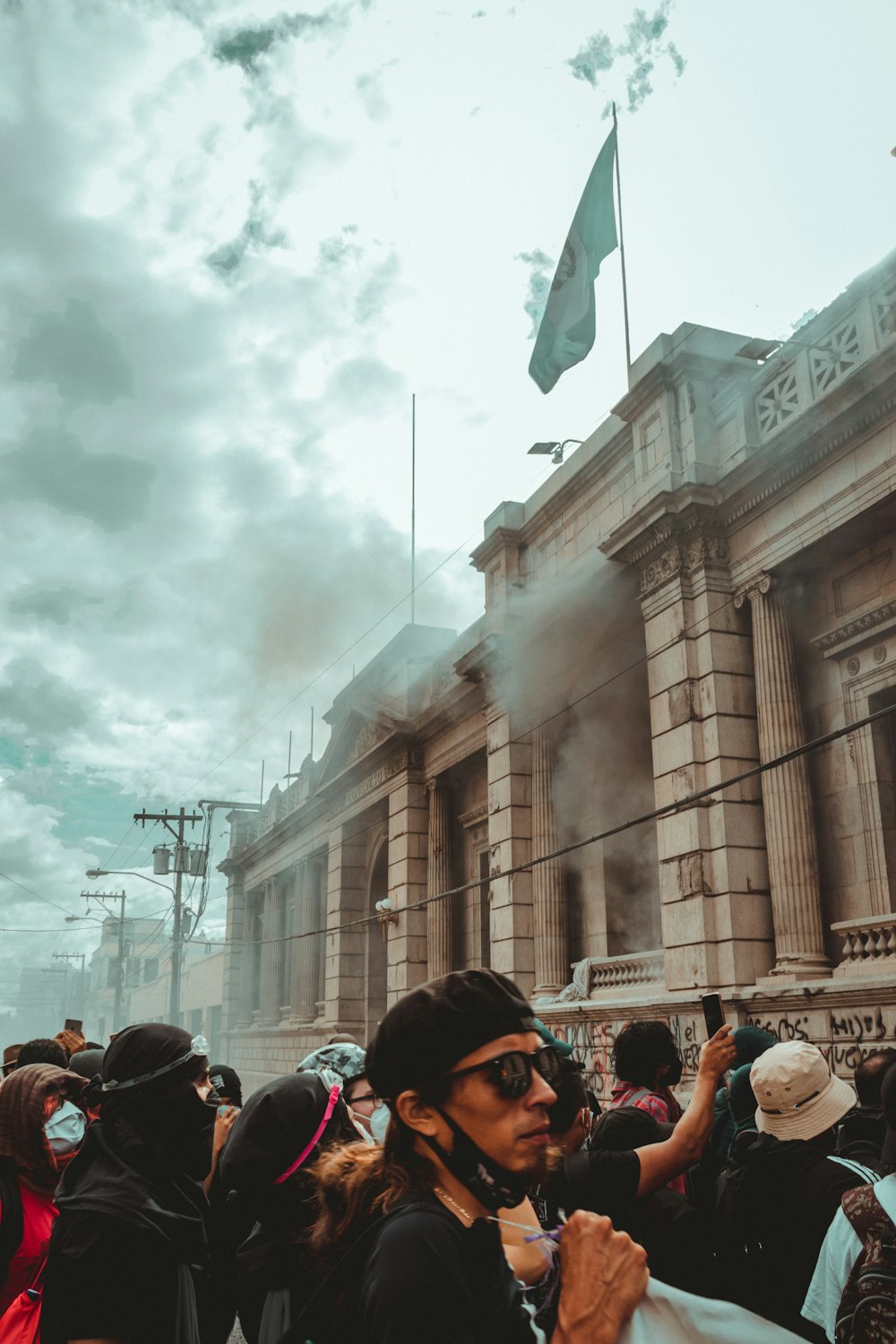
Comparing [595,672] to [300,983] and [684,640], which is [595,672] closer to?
[684,640]

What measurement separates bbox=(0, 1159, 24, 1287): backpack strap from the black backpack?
2.23 metres

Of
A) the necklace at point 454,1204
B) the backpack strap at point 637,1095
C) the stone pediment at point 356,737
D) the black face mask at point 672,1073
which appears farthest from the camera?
the stone pediment at point 356,737

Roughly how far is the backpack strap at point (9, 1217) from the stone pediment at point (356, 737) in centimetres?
1850

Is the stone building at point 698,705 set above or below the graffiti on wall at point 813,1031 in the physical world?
above

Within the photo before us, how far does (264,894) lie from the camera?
35.2 m

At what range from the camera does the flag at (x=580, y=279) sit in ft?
49.3

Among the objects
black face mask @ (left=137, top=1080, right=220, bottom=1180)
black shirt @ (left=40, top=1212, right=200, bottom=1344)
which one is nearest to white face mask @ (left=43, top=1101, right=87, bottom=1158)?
black face mask @ (left=137, top=1080, right=220, bottom=1180)

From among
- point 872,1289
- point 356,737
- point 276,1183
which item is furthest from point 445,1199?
point 356,737

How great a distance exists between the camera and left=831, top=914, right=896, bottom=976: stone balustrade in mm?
10234

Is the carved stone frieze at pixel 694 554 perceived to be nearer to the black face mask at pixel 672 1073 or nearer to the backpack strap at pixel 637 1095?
the black face mask at pixel 672 1073

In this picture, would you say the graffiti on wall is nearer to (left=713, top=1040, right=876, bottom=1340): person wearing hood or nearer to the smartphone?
the smartphone

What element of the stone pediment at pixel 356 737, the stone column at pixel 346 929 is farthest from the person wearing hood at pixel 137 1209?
the stone column at pixel 346 929

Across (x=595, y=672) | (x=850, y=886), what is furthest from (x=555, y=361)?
(x=850, y=886)

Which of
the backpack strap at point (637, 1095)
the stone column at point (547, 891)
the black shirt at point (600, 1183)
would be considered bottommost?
the black shirt at point (600, 1183)
